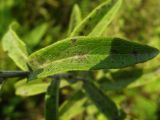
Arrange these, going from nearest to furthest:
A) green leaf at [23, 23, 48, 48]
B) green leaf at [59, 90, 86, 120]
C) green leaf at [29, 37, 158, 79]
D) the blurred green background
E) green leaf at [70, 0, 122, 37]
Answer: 1. green leaf at [29, 37, 158, 79]
2. green leaf at [70, 0, 122, 37]
3. green leaf at [59, 90, 86, 120]
4. the blurred green background
5. green leaf at [23, 23, 48, 48]

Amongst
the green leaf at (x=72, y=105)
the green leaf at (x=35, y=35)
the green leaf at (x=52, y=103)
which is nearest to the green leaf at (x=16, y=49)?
the green leaf at (x=52, y=103)

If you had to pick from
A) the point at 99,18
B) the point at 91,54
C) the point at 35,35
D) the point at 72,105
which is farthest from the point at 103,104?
the point at 35,35

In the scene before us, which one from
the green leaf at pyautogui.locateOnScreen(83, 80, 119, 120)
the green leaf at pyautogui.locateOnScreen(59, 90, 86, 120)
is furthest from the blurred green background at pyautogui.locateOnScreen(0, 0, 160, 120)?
the green leaf at pyautogui.locateOnScreen(83, 80, 119, 120)

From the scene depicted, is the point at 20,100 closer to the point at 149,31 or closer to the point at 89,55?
the point at 149,31

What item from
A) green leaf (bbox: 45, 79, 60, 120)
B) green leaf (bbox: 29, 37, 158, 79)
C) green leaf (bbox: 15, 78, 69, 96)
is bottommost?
green leaf (bbox: 15, 78, 69, 96)

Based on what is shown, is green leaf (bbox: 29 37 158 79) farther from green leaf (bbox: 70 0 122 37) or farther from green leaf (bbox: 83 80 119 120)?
green leaf (bbox: 83 80 119 120)

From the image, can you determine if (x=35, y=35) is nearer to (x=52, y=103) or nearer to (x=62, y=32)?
(x=62, y=32)
